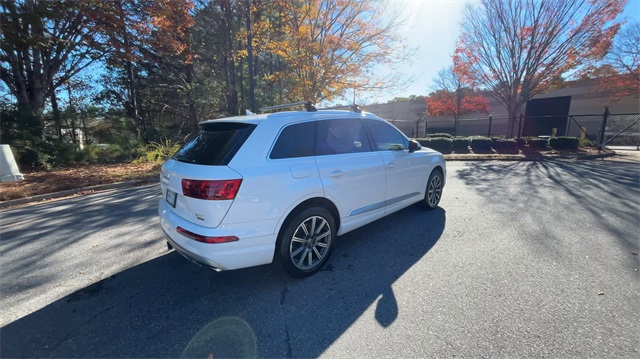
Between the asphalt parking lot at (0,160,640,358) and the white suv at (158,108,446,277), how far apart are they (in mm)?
445

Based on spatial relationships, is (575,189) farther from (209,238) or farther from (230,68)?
(230,68)

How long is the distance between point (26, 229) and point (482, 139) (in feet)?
56.6

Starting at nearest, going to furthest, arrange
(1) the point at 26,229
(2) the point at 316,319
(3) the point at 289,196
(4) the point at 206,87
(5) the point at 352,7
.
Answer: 1. (2) the point at 316,319
2. (3) the point at 289,196
3. (1) the point at 26,229
4. (5) the point at 352,7
5. (4) the point at 206,87

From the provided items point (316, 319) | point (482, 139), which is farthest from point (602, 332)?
point (482, 139)

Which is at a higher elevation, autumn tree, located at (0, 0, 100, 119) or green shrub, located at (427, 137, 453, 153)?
autumn tree, located at (0, 0, 100, 119)

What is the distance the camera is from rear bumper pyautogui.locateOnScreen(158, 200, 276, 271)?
2.32m

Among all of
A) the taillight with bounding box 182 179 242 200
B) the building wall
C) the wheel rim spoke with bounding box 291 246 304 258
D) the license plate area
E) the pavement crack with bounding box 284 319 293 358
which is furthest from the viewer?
the building wall

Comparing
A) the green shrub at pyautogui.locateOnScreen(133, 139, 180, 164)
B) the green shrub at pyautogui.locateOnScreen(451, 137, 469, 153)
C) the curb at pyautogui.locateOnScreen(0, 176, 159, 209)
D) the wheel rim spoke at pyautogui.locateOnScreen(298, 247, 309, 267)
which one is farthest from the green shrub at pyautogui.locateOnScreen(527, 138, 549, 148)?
the green shrub at pyautogui.locateOnScreen(133, 139, 180, 164)

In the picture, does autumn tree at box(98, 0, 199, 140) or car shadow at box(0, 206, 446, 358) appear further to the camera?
autumn tree at box(98, 0, 199, 140)

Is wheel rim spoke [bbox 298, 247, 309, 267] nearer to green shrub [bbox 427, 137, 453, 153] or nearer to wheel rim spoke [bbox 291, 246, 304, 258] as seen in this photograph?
wheel rim spoke [bbox 291, 246, 304, 258]

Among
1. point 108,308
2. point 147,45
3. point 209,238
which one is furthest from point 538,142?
point 147,45

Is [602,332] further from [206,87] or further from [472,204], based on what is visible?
[206,87]

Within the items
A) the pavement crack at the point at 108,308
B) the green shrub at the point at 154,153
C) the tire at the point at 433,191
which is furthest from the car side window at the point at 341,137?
the green shrub at the point at 154,153

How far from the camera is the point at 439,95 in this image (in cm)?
3703
